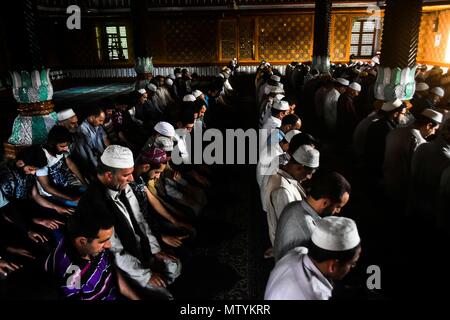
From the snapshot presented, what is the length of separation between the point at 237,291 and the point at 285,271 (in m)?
1.23

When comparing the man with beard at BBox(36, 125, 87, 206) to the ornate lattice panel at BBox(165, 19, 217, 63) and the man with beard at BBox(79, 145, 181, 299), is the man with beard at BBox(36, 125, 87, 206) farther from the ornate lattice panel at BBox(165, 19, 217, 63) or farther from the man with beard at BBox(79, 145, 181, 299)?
the ornate lattice panel at BBox(165, 19, 217, 63)

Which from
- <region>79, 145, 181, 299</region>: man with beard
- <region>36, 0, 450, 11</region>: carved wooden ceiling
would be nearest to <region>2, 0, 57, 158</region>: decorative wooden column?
<region>79, 145, 181, 299</region>: man with beard

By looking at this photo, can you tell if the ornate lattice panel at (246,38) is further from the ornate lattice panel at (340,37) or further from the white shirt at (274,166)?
the white shirt at (274,166)

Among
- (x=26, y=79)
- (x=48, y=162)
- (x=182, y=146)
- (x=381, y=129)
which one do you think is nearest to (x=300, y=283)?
(x=48, y=162)

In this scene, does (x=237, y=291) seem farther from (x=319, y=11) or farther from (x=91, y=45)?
(x=91, y=45)

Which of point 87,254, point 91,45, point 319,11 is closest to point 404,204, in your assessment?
point 87,254

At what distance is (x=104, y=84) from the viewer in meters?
17.2

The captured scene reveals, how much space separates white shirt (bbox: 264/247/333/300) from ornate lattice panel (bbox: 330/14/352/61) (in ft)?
55.8

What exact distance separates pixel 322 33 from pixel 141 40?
18.0 feet

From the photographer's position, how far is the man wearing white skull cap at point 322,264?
166 centimetres

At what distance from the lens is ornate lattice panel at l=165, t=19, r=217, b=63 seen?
17219mm

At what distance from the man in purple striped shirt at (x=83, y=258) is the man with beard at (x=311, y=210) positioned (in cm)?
107

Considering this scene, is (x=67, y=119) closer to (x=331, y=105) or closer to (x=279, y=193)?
(x=279, y=193)

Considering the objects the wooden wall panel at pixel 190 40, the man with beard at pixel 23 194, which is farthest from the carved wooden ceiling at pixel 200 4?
the man with beard at pixel 23 194
